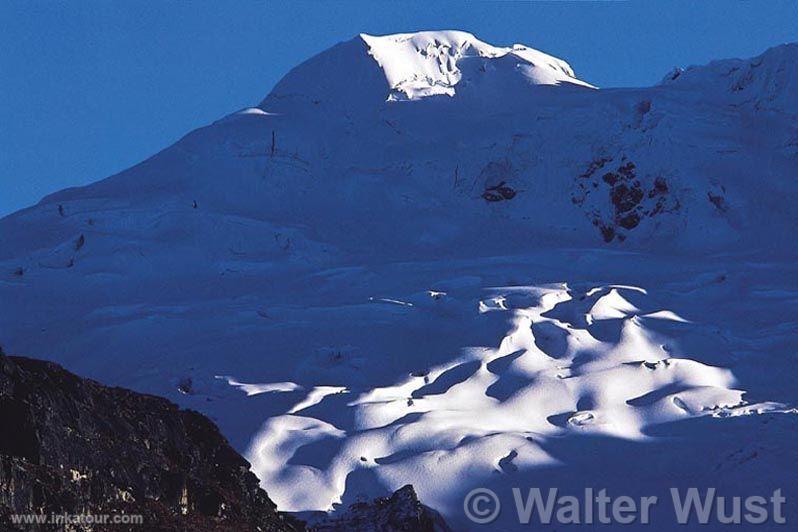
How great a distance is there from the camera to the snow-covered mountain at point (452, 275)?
136 ft

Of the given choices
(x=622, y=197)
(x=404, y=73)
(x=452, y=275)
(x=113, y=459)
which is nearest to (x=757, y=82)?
(x=622, y=197)

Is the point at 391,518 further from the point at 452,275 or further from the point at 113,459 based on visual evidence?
the point at 452,275

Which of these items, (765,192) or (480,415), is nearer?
(480,415)

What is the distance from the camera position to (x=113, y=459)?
23000mm

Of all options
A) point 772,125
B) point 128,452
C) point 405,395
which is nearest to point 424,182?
point 772,125

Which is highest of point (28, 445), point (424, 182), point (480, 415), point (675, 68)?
point (675, 68)

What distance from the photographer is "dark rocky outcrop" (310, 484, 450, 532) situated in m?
30.5

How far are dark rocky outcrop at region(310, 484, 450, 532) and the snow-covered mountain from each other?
4.55 m

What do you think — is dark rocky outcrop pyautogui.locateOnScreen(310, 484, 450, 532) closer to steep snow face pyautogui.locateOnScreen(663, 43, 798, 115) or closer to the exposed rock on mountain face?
the exposed rock on mountain face

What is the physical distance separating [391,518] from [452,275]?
31.1 metres

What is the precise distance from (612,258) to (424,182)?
15040 mm

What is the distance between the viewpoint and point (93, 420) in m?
23.2

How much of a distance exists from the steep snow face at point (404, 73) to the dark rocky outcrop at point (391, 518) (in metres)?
55.6

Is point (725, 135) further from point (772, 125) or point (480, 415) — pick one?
point (480, 415)
